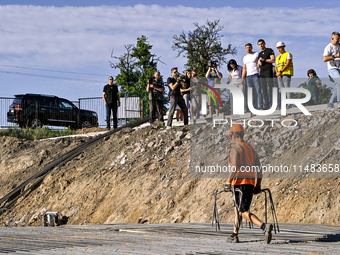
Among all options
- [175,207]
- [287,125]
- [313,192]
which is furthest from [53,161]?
[313,192]

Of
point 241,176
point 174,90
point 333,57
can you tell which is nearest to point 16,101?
point 174,90

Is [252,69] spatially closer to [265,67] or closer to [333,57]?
[265,67]

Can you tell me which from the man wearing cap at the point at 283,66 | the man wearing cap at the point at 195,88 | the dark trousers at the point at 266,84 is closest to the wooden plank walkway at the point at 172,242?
the man wearing cap at the point at 283,66

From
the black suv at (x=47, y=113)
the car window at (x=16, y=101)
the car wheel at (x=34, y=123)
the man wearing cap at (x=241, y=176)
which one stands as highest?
the car window at (x=16, y=101)

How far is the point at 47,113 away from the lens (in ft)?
88.7

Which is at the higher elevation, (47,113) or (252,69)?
(252,69)

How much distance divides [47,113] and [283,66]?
16565 millimetres

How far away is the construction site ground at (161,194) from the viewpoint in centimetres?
727

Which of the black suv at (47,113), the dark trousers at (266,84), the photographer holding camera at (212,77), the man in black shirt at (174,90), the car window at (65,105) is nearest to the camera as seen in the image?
the dark trousers at (266,84)

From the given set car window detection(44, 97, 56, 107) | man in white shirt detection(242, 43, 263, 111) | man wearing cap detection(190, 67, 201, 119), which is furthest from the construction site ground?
car window detection(44, 97, 56, 107)

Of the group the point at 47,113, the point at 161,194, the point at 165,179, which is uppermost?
the point at 47,113

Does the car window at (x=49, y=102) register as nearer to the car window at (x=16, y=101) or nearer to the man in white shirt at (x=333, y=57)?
the car window at (x=16, y=101)

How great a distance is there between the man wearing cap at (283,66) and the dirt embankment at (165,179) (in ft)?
3.96

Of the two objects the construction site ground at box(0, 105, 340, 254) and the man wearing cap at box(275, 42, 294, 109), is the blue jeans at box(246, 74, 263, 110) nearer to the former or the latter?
the construction site ground at box(0, 105, 340, 254)
